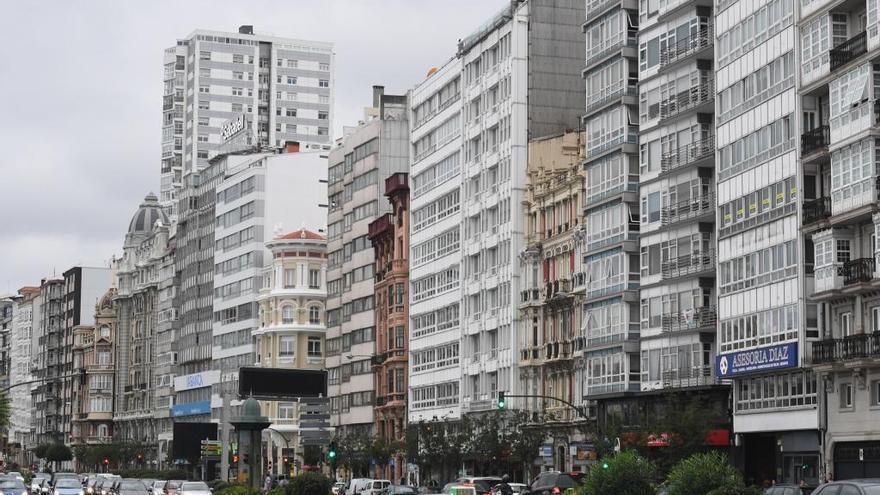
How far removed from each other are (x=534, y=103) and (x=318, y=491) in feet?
155

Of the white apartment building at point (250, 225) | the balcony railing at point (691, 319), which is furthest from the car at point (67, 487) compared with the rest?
the white apartment building at point (250, 225)

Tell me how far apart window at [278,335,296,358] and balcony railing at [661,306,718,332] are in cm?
8627

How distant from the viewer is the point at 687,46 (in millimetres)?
91125

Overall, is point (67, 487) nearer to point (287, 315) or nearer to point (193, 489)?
point (193, 489)

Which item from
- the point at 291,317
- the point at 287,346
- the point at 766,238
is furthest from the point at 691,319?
the point at 291,317

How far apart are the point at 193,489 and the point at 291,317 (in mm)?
85948

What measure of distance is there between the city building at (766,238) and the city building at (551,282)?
20632 mm

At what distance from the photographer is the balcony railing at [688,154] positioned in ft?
292

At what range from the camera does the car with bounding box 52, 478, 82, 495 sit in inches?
3686

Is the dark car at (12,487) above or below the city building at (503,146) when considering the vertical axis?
below

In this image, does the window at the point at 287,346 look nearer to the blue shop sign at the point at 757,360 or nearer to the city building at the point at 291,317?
the city building at the point at 291,317

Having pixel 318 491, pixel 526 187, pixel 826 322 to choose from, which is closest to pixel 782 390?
pixel 826 322

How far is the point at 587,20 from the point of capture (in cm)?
10431

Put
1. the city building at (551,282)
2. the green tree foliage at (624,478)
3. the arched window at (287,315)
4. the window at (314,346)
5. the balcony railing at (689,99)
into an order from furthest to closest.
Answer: the arched window at (287,315) < the window at (314,346) < the city building at (551,282) < the balcony railing at (689,99) < the green tree foliage at (624,478)
